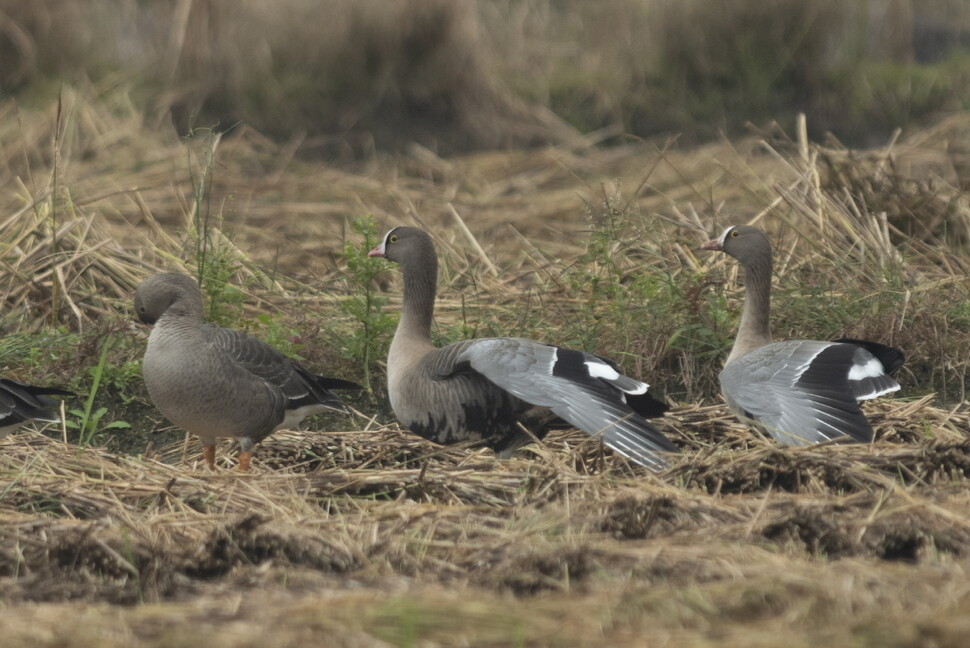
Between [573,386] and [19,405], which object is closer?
[573,386]

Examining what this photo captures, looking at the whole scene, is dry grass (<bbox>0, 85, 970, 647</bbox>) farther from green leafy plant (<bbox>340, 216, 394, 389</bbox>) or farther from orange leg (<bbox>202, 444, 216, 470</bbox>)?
green leafy plant (<bbox>340, 216, 394, 389</bbox>)

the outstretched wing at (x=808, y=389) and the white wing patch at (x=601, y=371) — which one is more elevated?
the white wing patch at (x=601, y=371)

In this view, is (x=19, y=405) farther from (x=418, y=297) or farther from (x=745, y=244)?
(x=745, y=244)

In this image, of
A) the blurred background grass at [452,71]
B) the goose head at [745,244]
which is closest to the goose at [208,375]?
the goose head at [745,244]

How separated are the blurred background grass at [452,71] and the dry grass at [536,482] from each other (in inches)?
89.6

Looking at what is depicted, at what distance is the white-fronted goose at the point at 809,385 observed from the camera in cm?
466

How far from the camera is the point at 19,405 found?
4.89m

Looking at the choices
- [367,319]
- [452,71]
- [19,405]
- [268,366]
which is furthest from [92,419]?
[452,71]

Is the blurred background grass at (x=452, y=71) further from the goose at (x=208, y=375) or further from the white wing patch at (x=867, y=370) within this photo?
→ the white wing patch at (x=867, y=370)

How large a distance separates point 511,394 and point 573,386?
28 centimetres

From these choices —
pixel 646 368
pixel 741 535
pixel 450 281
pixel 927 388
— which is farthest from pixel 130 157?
pixel 741 535

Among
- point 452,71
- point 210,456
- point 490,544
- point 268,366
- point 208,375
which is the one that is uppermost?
point 490,544

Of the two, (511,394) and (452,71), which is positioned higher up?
(511,394)

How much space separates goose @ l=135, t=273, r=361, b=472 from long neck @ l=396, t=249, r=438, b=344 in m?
0.42
